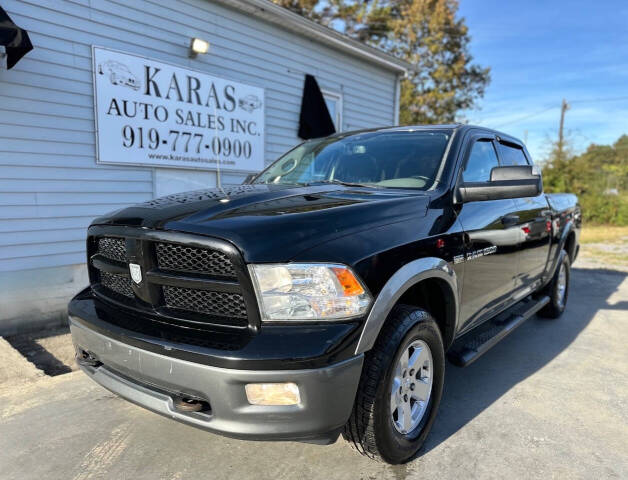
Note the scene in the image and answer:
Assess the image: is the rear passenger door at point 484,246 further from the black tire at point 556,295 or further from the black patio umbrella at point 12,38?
the black patio umbrella at point 12,38

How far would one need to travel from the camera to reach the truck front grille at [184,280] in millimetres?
1829

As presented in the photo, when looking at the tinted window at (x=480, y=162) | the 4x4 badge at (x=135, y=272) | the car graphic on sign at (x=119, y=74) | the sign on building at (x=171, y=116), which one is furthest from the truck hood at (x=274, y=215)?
the car graphic on sign at (x=119, y=74)

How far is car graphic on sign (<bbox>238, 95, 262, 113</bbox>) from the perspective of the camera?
6.80 m

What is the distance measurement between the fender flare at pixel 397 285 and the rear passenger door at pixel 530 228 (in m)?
1.40

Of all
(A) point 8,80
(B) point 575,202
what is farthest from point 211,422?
(B) point 575,202

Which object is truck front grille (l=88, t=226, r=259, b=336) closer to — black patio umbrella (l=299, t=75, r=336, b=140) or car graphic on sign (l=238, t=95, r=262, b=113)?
car graphic on sign (l=238, t=95, r=262, b=113)

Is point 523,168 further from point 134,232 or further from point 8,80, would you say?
point 8,80

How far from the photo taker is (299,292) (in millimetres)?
1808

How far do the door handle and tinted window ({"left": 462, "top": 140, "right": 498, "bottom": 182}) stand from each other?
32cm

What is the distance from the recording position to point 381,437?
6.70ft

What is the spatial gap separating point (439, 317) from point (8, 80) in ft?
15.7

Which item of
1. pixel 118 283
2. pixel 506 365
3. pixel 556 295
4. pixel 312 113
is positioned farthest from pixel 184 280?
pixel 312 113

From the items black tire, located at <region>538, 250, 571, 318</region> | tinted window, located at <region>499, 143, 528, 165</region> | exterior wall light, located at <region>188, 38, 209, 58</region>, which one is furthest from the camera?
exterior wall light, located at <region>188, 38, 209, 58</region>

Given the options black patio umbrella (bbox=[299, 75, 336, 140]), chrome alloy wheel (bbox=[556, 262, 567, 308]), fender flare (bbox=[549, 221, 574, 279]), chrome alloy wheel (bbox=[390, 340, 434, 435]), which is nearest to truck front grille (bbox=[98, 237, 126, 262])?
chrome alloy wheel (bbox=[390, 340, 434, 435])
